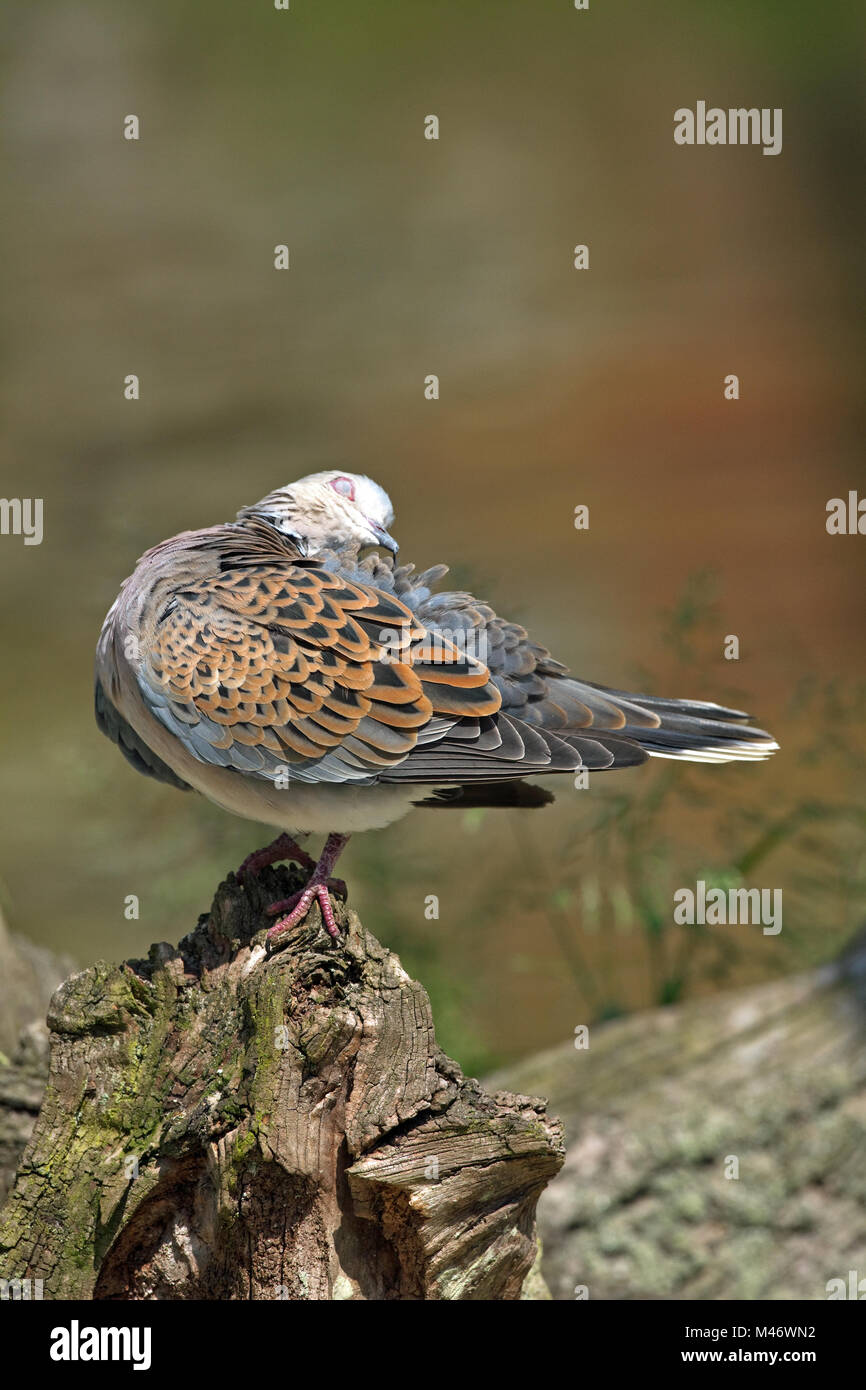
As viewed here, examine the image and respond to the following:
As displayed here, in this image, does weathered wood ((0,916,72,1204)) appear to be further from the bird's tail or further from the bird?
the bird's tail

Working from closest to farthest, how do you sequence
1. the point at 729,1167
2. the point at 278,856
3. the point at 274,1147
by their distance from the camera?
the point at 274,1147, the point at 278,856, the point at 729,1167

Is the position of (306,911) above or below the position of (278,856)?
below

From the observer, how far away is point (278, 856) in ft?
12.9

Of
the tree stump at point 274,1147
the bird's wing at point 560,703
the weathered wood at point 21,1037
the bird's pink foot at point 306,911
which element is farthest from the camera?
the weathered wood at point 21,1037

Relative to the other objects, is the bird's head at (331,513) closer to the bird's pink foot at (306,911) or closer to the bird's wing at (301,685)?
the bird's wing at (301,685)

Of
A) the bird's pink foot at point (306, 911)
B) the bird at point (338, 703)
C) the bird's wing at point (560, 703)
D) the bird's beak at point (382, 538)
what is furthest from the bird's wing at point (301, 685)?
the bird's beak at point (382, 538)

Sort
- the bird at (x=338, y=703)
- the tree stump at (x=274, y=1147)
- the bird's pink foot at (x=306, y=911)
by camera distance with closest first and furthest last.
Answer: the tree stump at (x=274, y=1147) < the bird's pink foot at (x=306, y=911) < the bird at (x=338, y=703)

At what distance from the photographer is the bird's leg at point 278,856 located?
387cm

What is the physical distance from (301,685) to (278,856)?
0.58 metres

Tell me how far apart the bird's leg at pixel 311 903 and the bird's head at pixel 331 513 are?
1004 millimetres

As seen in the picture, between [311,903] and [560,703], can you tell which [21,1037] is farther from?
[560,703]

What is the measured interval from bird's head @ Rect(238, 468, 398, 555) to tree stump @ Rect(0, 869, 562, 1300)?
4.26ft

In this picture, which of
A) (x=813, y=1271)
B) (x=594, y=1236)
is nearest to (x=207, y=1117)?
(x=594, y=1236)

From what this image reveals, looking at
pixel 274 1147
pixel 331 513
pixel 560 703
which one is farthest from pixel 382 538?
pixel 274 1147
